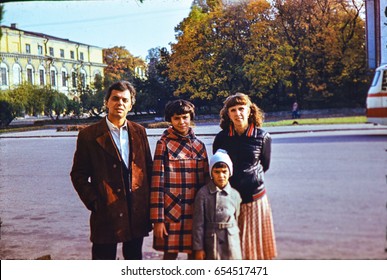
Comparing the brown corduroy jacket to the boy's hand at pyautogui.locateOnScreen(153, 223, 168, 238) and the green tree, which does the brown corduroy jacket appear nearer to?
the boy's hand at pyautogui.locateOnScreen(153, 223, 168, 238)

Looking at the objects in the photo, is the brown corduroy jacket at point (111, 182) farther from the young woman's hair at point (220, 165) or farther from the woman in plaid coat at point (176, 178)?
the young woman's hair at point (220, 165)

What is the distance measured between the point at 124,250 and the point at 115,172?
578 mm

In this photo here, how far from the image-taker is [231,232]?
2.78 m

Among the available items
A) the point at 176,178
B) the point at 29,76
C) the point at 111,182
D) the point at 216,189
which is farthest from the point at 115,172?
the point at 29,76

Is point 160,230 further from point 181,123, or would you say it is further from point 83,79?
point 83,79

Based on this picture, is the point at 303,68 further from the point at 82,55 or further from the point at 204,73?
the point at 82,55

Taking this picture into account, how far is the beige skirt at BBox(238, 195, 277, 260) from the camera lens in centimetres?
283

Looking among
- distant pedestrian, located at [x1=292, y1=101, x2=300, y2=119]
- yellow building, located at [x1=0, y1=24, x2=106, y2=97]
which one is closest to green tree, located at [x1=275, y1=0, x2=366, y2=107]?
distant pedestrian, located at [x1=292, y1=101, x2=300, y2=119]

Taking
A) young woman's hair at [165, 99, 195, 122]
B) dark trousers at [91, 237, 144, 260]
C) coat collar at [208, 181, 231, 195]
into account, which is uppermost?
young woman's hair at [165, 99, 195, 122]

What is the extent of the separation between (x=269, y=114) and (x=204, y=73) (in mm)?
582

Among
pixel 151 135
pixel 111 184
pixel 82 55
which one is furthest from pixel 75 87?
pixel 111 184

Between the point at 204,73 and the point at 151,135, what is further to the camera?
the point at 204,73

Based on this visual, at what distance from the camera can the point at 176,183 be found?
2.83 metres

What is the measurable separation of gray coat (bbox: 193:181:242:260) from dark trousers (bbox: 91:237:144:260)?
463mm
